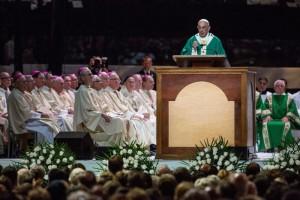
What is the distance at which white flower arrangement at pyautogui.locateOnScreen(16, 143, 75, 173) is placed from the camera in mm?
10766

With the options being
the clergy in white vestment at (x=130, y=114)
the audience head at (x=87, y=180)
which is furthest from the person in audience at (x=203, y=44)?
the audience head at (x=87, y=180)

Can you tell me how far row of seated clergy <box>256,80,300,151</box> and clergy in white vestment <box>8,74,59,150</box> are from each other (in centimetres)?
395

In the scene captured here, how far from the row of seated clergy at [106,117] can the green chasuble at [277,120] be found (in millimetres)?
2162

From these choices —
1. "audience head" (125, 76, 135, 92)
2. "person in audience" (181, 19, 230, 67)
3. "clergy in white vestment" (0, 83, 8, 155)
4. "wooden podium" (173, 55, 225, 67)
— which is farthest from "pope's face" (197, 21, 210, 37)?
"clergy in white vestment" (0, 83, 8, 155)

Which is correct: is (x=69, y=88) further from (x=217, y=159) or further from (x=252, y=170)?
(x=252, y=170)

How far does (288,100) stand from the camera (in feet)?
56.8

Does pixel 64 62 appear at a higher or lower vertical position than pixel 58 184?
higher

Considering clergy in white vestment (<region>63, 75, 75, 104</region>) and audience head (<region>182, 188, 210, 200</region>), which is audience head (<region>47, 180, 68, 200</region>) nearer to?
audience head (<region>182, 188, 210, 200</region>)

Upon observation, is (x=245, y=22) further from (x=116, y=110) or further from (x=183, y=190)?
(x=183, y=190)

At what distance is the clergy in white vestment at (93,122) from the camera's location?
16203 millimetres

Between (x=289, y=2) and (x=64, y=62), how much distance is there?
5655 millimetres

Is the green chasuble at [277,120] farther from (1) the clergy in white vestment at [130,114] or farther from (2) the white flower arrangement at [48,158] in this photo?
(2) the white flower arrangement at [48,158]

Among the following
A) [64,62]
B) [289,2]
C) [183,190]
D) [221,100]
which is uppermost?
[289,2]

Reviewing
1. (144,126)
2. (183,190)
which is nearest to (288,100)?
(144,126)
